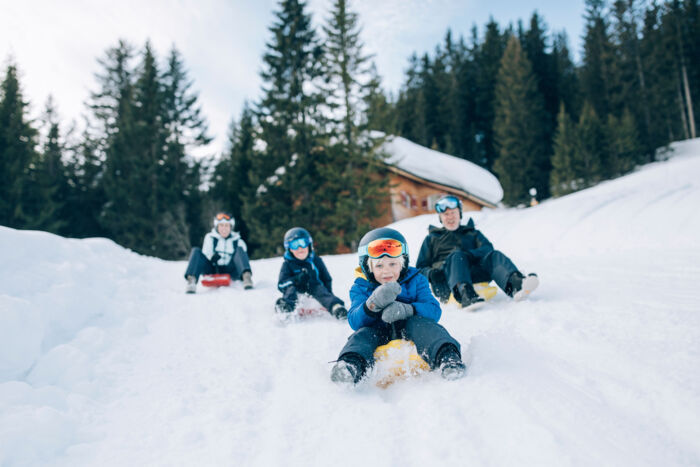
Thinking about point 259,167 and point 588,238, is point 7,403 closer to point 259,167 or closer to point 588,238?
point 588,238

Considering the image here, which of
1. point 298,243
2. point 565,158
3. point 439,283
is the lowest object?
point 439,283

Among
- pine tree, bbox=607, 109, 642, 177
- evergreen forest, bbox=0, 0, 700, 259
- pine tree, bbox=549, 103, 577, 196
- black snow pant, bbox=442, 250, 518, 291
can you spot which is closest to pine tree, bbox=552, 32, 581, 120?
evergreen forest, bbox=0, 0, 700, 259

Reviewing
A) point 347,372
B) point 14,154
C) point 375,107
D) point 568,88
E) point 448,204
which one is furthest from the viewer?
point 568,88

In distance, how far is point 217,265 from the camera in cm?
675

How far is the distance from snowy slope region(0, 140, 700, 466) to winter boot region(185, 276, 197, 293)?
991 mm

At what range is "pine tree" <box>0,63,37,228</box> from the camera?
61.2 feet

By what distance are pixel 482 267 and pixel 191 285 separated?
Answer: 4.44 m

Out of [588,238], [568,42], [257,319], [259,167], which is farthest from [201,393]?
[568,42]

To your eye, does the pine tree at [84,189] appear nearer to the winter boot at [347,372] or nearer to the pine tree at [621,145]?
the winter boot at [347,372]

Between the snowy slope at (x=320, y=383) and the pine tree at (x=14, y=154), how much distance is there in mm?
18683

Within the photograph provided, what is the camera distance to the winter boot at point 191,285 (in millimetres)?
5953

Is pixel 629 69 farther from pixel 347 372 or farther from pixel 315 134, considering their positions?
pixel 347 372

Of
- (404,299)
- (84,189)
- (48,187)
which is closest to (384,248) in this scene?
(404,299)

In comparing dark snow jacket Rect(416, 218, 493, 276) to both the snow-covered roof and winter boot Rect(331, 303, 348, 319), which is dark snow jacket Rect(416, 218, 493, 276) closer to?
winter boot Rect(331, 303, 348, 319)
